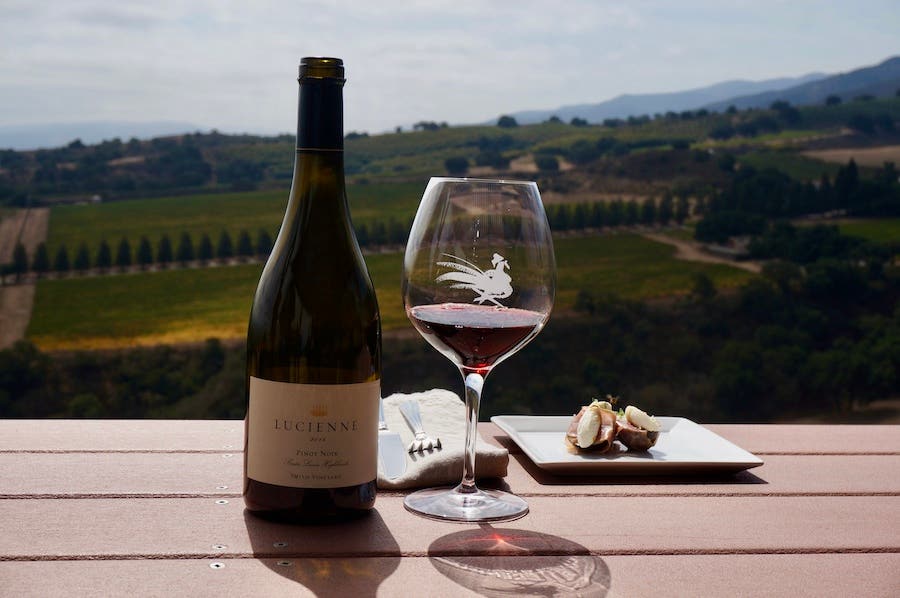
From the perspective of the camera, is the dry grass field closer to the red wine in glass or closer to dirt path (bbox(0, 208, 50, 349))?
dirt path (bbox(0, 208, 50, 349))

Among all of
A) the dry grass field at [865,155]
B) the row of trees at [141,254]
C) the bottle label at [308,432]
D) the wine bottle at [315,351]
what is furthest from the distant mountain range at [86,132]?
the bottle label at [308,432]

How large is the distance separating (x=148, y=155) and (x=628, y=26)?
5.04m

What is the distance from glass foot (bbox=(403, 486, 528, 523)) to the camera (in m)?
0.93

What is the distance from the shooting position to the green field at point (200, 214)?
8.62 metres

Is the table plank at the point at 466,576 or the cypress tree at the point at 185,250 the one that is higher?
the table plank at the point at 466,576

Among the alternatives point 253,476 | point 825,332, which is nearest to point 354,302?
point 253,476

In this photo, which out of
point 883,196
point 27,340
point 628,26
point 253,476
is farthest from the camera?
point 883,196

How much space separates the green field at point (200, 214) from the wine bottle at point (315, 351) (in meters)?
7.59

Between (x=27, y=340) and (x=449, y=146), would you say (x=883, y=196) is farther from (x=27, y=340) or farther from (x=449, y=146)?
(x=27, y=340)

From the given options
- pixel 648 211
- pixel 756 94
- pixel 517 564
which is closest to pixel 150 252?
pixel 648 211

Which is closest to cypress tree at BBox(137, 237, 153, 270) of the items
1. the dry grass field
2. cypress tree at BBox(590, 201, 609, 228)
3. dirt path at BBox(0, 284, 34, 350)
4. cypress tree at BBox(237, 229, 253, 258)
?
cypress tree at BBox(237, 229, 253, 258)

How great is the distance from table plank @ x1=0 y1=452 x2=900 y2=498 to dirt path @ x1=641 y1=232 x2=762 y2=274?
8.62m

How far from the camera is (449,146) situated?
10.1 m

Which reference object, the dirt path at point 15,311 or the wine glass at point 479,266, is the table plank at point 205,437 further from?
the dirt path at point 15,311
